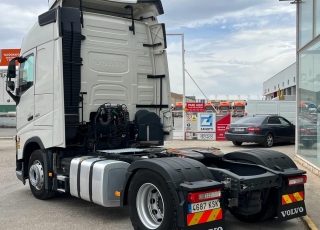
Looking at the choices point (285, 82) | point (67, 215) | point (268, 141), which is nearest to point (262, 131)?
point (268, 141)

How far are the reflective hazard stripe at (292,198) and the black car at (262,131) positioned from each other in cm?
1127

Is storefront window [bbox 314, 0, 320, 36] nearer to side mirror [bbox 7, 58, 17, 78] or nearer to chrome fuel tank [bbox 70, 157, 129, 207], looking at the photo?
chrome fuel tank [bbox 70, 157, 129, 207]

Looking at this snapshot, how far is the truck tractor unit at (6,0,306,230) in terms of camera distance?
4824 millimetres

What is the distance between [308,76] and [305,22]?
157 centimetres

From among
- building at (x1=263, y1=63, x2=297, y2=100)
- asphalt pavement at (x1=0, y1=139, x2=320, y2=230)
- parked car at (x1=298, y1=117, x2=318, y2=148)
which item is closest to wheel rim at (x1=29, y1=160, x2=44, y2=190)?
asphalt pavement at (x1=0, y1=139, x2=320, y2=230)

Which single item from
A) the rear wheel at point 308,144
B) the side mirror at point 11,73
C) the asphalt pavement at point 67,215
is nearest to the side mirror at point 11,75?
the side mirror at point 11,73

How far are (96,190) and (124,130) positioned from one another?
1779 mm

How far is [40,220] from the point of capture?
601cm

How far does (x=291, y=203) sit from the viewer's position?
212 inches

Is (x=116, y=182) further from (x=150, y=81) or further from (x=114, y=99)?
(x=150, y=81)

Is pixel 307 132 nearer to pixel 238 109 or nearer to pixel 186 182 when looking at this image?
pixel 186 182

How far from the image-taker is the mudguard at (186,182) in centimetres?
439

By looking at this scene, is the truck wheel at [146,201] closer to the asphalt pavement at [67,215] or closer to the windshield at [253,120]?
the asphalt pavement at [67,215]

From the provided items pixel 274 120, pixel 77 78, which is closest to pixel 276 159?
pixel 77 78
